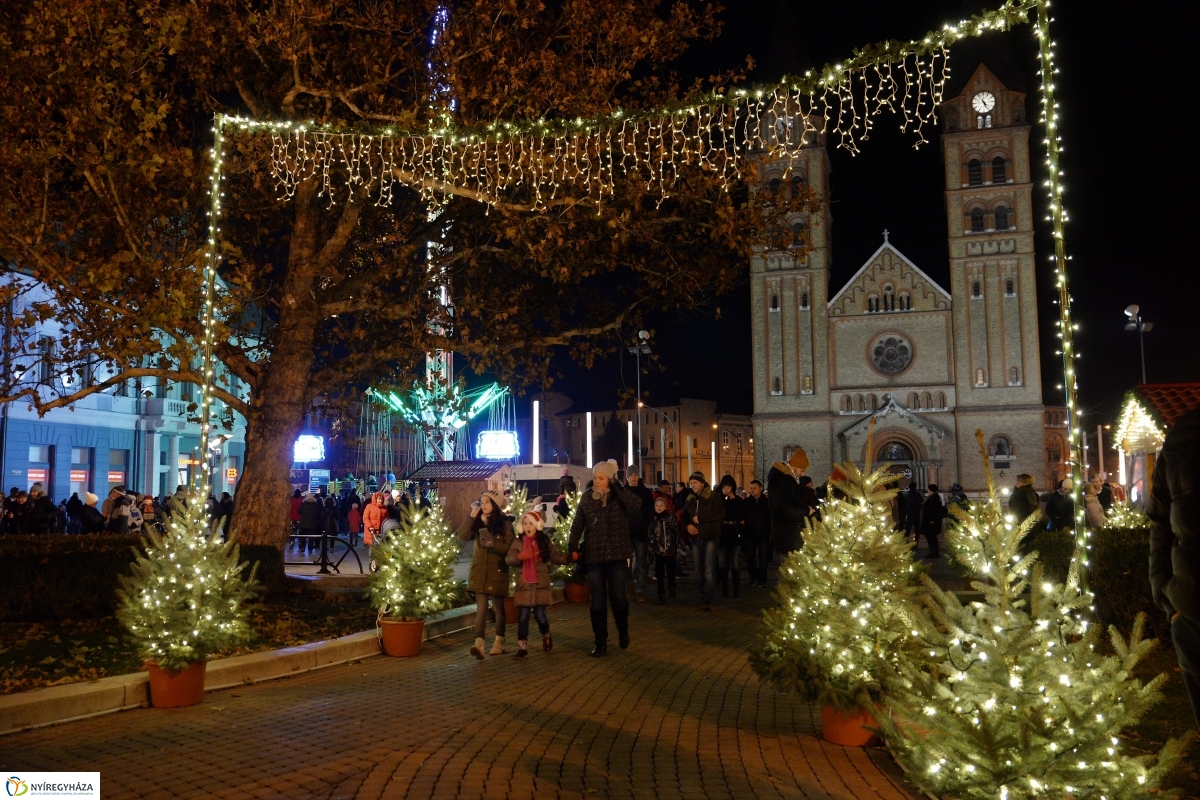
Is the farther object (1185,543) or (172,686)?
(172,686)

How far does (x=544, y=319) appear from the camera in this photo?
627 inches

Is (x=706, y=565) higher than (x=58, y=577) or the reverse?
the reverse

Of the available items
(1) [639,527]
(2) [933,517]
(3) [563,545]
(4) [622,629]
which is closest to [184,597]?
(4) [622,629]

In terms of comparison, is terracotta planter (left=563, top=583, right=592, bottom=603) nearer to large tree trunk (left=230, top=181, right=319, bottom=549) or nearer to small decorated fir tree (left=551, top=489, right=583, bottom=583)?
small decorated fir tree (left=551, top=489, right=583, bottom=583)

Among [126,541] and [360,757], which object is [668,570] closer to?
[126,541]

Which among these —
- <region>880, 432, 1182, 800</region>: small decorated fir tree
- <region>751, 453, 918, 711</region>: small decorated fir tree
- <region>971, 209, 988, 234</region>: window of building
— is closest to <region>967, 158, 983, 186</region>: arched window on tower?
<region>971, 209, 988, 234</region>: window of building

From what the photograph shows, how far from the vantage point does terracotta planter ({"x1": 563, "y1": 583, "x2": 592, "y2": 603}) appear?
15.8 metres

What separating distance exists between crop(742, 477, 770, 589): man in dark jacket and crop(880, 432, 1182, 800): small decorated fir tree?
39.8 ft

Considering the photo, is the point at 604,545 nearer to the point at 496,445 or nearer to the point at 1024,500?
the point at 1024,500

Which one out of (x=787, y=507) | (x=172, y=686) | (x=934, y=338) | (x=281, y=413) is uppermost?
(x=934, y=338)

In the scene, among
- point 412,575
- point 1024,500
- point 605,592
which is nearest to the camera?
point 605,592

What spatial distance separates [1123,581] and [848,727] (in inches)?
210

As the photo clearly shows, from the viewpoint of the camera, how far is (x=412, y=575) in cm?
1080

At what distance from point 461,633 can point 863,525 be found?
669 centimetres
